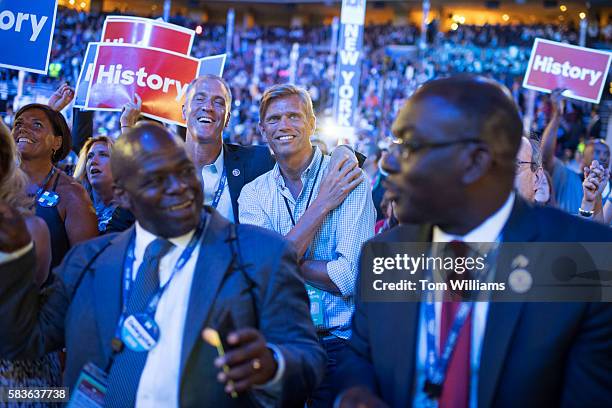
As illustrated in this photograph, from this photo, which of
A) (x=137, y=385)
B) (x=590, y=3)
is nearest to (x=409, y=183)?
(x=137, y=385)

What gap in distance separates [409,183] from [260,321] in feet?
2.22

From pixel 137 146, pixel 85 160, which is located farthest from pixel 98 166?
pixel 137 146

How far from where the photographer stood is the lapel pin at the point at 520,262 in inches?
74.7

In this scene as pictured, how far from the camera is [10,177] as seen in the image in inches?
97.2

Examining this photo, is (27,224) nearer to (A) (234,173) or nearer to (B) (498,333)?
(A) (234,173)

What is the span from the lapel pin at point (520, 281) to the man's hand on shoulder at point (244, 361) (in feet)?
2.34

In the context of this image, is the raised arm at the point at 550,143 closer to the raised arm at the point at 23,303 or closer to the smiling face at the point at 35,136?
the smiling face at the point at 35,136

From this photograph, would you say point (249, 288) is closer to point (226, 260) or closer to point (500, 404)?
point (226, 260)

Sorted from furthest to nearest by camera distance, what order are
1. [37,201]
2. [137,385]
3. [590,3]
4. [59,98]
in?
1. [590,3]
2. [59,98]
3. [37,201]
4. [137,385]

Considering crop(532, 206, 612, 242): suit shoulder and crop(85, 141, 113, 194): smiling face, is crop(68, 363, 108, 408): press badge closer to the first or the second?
crop(532, 206, 612, 242): suit shoulder

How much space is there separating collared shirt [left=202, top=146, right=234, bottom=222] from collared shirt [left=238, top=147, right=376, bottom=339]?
8.1 inches

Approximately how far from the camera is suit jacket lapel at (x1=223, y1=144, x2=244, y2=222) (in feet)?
12.2

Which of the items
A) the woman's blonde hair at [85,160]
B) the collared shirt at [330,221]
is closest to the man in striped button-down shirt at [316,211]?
the collared shirt at [330,221]

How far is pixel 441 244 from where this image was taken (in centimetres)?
202
